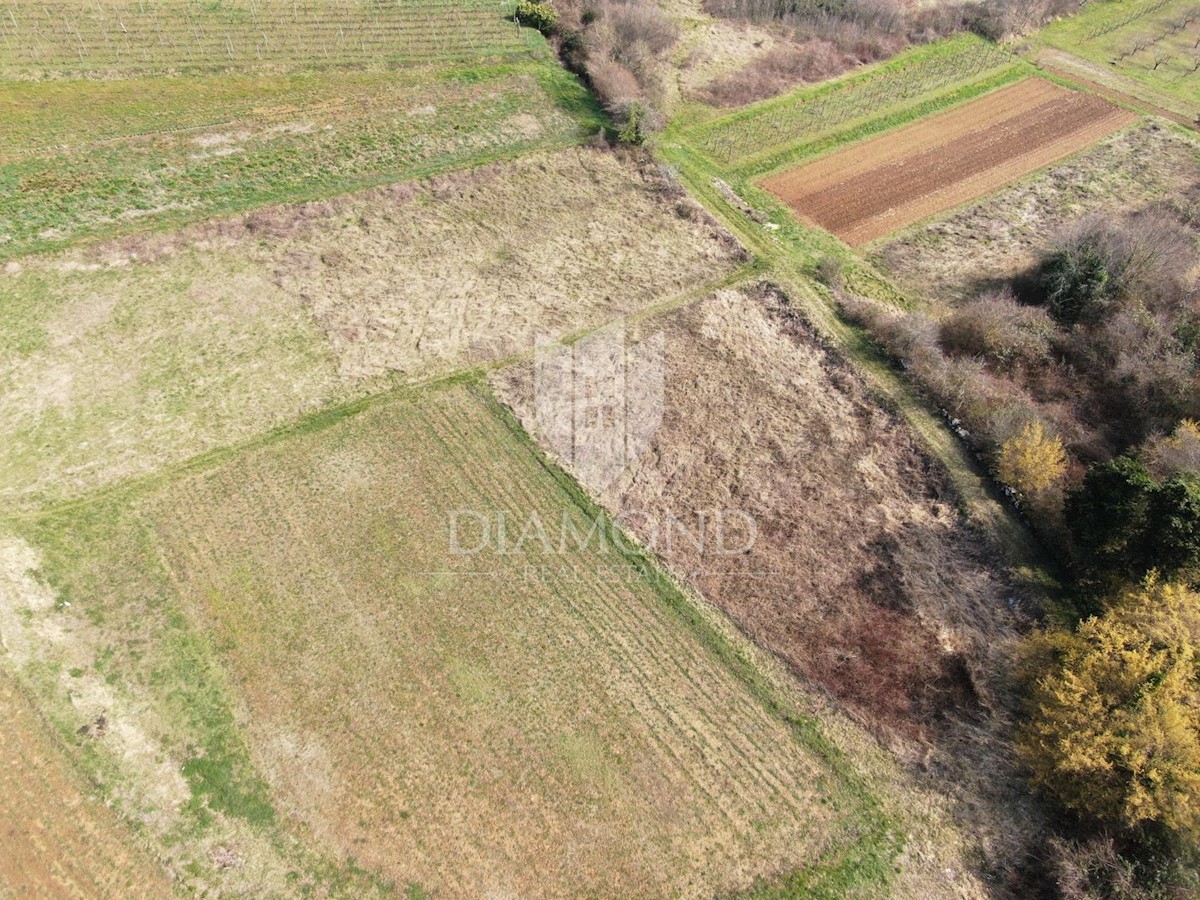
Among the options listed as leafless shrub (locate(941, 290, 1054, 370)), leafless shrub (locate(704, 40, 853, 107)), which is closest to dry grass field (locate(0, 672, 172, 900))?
leafless shrub (locate(941, 290, 1054, 370))

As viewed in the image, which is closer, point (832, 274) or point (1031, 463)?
point (1031, 463)

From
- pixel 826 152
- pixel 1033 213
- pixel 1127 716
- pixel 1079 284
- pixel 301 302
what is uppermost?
pixel 826 152

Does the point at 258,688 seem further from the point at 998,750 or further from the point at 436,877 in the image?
the point at 998,750

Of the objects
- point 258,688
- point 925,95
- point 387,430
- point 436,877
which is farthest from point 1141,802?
point 925,95

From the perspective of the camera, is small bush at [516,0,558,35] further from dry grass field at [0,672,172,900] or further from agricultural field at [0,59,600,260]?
dry grass field at [0,672,172,900]

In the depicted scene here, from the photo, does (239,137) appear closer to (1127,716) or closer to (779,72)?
(779,72)

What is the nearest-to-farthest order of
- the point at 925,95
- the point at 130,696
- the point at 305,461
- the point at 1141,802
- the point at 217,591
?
the point at 1141,802 → the point at 130,696 → the point at 217,591 → the point at 305,461 → the point at 925,95

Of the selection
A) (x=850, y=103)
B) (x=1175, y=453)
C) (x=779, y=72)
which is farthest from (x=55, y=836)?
(x=779, y=72)
